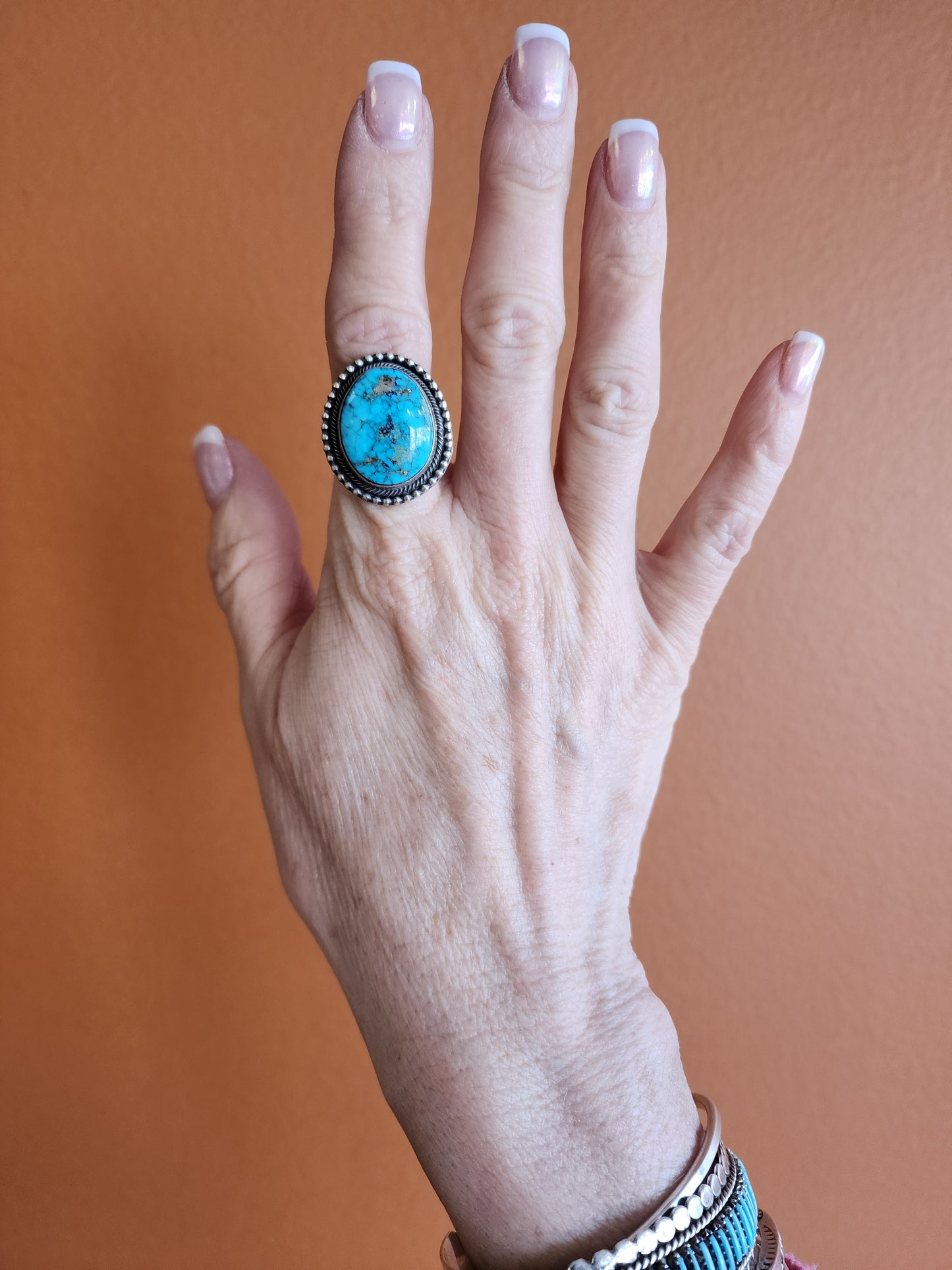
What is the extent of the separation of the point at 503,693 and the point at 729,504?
244 mm

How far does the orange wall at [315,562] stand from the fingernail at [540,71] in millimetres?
329

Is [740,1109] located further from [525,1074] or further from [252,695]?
[252,695]

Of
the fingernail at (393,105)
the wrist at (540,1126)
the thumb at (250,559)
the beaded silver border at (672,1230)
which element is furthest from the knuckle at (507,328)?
the beaded silver border at (672,1230)

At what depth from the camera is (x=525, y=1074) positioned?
61 centimetres

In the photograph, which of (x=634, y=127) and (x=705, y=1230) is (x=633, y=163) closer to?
(x=634, y=127)

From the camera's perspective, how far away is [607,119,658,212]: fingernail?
1.97 ft

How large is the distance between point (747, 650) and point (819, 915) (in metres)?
0.33

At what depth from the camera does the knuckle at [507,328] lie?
2.06ft

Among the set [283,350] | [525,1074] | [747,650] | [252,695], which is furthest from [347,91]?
[525,1074]

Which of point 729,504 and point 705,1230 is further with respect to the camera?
point 729,504

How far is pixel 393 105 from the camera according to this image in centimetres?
58

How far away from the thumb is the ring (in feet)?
0.47

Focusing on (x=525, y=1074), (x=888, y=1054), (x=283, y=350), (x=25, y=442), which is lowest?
(x=888, y=1054)

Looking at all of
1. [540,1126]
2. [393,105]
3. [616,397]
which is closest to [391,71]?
[393,105]
